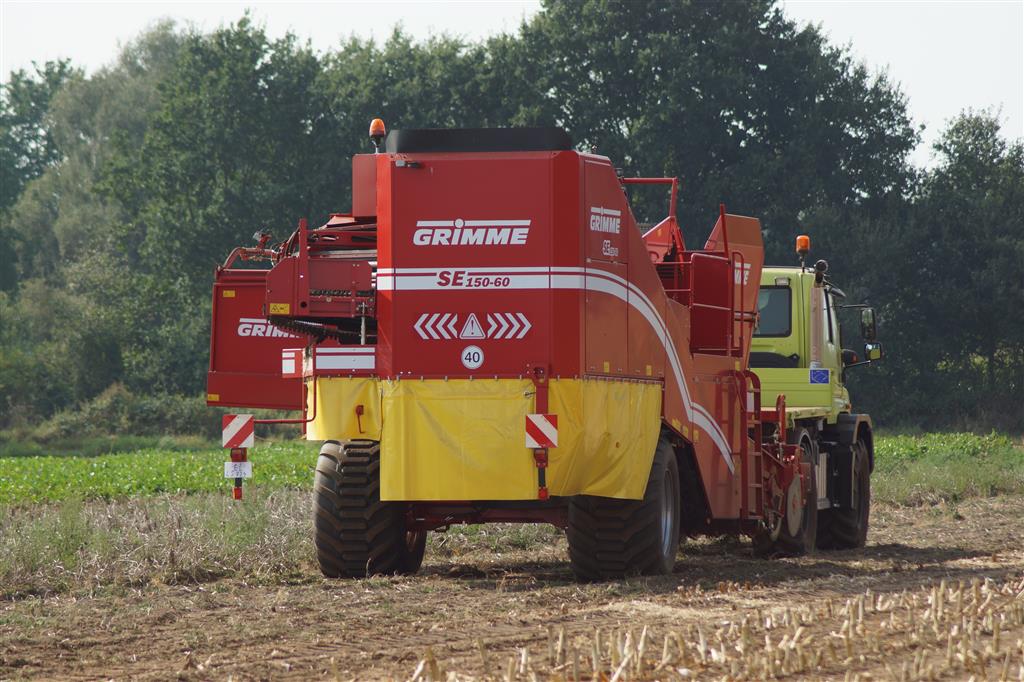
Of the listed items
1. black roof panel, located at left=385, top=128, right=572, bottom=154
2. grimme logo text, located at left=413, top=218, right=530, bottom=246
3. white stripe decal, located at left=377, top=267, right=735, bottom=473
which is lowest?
white stripe decal, located at left=377, top=267, right=735, bottom=473

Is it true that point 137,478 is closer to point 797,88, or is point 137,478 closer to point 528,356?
point 528,356

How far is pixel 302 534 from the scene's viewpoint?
14695 millimetres

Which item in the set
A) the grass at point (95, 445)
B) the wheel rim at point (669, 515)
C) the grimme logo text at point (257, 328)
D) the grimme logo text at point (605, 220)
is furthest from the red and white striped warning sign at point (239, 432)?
the grass at point (95, 445)

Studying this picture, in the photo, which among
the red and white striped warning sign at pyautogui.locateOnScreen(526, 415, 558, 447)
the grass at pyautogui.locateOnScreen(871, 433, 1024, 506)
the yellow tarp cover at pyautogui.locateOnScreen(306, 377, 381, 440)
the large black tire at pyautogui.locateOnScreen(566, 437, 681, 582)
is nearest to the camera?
the red and white striped warning sign at pyautogui.locateOnScreen(526, 415, 558, 447)

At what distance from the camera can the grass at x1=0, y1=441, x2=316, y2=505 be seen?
23.3m

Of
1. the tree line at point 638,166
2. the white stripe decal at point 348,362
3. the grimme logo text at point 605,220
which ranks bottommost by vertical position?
the white stripe decal at point 348,362

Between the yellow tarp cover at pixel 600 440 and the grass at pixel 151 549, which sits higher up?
the yellow tarp cover at pixel 600 440

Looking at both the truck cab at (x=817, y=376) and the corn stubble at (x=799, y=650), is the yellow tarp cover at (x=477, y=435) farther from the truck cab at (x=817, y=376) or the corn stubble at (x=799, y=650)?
the truck cab at (x=817, y=376)

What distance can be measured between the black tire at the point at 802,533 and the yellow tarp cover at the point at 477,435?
4.11 metres

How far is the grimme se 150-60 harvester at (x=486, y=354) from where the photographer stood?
39.0 ft

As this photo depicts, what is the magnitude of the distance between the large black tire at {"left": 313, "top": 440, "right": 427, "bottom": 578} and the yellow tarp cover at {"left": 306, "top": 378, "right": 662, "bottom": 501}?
41 centimetres

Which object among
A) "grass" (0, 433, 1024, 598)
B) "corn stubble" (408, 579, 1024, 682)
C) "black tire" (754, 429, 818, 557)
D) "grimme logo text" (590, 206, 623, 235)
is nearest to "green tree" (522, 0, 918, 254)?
"grass" (0, 433, 1024, 598)

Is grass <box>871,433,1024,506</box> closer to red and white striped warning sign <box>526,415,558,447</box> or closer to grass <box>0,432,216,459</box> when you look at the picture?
red and white striped warning sign <box>526,415,558,447</box>

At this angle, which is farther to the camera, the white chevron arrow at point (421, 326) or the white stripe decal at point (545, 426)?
the white chevron arrow at point (421, 326)
